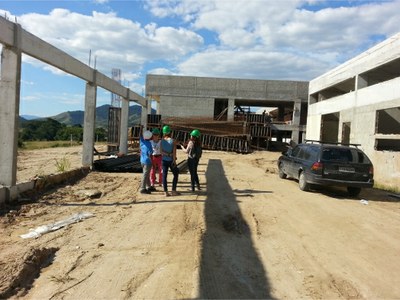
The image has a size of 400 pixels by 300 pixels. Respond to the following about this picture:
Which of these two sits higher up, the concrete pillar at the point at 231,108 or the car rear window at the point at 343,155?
the concrete pillar at the point at 231,108

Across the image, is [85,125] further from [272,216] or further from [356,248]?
[356,248]

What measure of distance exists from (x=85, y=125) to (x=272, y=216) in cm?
962

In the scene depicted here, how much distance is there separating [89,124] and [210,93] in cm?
2399

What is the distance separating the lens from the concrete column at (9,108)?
9.17 m

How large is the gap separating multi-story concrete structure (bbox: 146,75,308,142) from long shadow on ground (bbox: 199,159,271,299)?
29.7 metres

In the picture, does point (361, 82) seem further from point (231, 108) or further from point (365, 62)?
point (231, 108)

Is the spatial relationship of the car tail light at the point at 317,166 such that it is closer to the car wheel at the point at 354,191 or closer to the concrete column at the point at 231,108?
the car wheel at the point at 354,191

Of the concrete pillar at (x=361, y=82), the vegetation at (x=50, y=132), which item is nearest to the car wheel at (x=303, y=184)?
the concrete pillar at (x=361, y=82)

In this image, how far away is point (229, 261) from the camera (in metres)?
5.88

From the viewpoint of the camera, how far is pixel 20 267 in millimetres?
5098

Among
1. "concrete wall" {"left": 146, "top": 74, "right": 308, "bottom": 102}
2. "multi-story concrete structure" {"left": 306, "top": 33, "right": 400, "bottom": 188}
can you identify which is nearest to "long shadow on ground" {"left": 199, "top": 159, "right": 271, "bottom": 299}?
"multi-story concrete structure" {"left": 306, "top": 33, "right": 400, "bottom": 188}

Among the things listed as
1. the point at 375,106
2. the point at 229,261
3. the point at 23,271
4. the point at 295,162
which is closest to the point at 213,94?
the point at 375,106

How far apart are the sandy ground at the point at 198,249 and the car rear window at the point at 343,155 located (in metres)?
1.86

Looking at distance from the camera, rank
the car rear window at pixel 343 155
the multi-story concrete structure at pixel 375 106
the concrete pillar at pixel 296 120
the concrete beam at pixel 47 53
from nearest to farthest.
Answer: the concrete beam at pixel 47 53 < the car rear window at pixel 343 155 < the multi-story concrete structure at pixel 375 106 < the concrete pillar at pixel 296 120
